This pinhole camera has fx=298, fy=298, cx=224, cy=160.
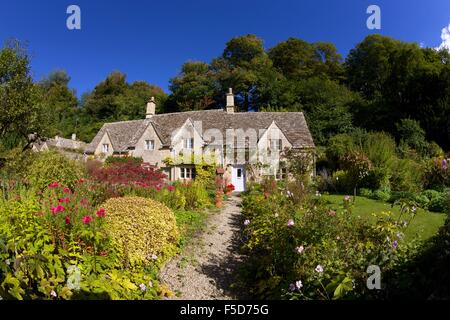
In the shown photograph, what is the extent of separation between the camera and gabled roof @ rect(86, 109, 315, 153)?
88.7 feet

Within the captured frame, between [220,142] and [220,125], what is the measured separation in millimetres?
2449

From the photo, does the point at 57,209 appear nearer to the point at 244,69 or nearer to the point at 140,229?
the point at 140,229

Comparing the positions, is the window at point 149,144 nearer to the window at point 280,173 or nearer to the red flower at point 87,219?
the window at point 280,173

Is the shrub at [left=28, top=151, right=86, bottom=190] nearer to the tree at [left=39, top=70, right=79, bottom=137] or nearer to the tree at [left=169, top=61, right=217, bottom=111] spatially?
the tree at [left=169, top=61, right=217, bottom=111]

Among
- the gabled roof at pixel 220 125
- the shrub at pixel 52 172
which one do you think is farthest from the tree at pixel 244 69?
the shrub at pixel 52 172

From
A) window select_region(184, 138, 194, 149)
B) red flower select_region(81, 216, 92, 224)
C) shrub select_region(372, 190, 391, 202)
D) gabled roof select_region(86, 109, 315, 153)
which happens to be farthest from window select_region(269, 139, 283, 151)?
red flower select_region(81, 216, 92, 224)

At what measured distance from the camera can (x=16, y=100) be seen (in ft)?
50.2

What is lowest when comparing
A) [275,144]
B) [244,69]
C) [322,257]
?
[322,257]

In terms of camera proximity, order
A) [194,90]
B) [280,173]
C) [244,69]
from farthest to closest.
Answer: [244,69] → [194,90] → [280,173]

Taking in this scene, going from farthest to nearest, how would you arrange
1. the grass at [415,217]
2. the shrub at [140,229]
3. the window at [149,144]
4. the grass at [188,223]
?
the window at [149,144], the grass at [188,223], the grass at [415,217], the shrub at [140,229]

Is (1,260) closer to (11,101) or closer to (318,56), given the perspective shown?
(11,101)

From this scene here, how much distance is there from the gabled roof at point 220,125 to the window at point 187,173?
2.98m

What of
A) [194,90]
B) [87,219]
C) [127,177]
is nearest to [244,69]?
[194,90]

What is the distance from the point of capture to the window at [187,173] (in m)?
25.7
